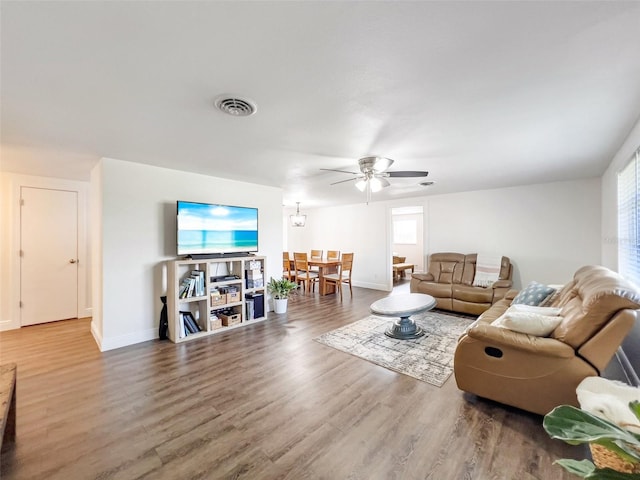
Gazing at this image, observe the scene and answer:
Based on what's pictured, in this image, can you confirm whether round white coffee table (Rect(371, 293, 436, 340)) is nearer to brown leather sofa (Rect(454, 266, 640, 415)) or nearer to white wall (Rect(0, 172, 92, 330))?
brown leather sofa (Rect(454, 266, 640, 415))

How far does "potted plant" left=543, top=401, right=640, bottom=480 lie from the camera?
72cm

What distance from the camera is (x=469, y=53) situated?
4.46 ft

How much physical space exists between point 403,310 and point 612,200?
9.88 ft

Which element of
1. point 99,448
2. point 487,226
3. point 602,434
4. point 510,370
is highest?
point 487,226

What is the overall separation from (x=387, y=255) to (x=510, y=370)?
185 inches

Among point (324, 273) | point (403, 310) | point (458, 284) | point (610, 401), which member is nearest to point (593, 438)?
point (610, 401)

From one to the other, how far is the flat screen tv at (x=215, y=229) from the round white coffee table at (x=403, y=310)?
2.26 m

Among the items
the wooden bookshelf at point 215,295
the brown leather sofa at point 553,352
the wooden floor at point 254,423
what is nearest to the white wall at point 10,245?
the wooden floor at point 254,423

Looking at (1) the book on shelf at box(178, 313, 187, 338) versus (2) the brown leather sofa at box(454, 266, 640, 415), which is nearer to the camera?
(2) the brown leather sofa at box(454, 266, 640, 415)

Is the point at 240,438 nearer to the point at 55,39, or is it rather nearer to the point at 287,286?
the point at 55,39

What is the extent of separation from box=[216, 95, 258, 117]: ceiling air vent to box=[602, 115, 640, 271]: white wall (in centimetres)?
310

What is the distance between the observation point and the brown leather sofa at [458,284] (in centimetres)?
433

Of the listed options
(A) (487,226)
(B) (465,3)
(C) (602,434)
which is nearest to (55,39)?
(B) (465,3)

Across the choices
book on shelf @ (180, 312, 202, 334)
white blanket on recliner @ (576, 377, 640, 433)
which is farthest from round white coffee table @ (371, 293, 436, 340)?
book on shelf @ (180, 312, 202, 334)
